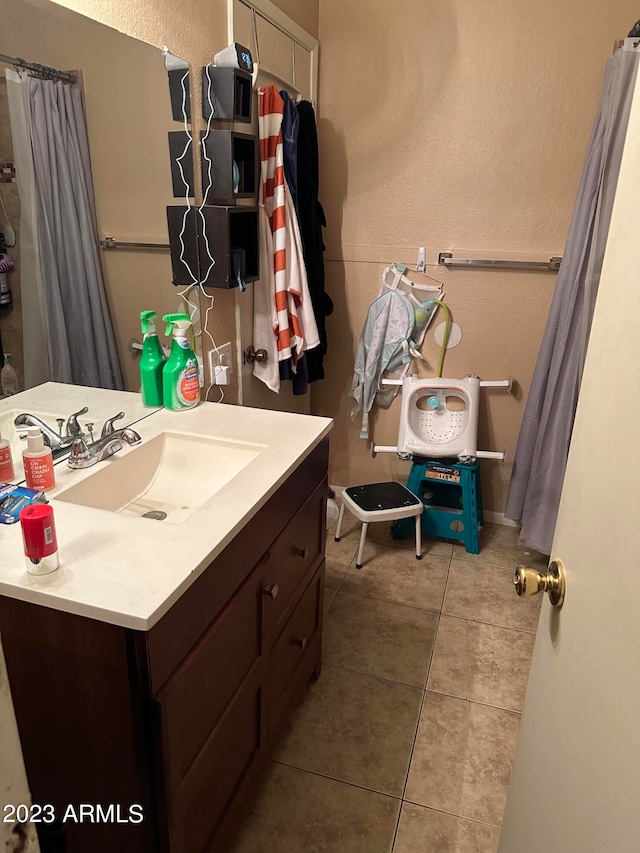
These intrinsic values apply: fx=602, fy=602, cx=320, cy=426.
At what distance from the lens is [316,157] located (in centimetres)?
A: 240

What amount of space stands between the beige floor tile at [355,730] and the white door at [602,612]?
834 millimetres

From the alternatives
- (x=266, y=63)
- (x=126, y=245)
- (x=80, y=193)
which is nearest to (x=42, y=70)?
(x=80, y=193)

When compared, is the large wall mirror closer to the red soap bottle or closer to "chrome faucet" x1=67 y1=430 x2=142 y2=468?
"chrome faucet" x1=67 y1=430 x2=142 y2=468

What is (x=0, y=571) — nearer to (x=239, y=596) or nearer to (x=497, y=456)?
(x=239, y=596)

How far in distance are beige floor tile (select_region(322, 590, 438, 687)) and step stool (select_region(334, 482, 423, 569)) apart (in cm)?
29

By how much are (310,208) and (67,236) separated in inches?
48.3

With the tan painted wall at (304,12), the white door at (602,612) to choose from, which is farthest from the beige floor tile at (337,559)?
the tan painted wall at (304,12)

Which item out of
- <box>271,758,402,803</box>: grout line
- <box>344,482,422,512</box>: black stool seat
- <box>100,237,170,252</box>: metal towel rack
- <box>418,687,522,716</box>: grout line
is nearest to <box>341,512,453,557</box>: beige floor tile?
<box>344,482,422,512</box>: black stool seat

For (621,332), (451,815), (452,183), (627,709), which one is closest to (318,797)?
(451,815)

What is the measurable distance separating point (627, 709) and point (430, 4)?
2.59m

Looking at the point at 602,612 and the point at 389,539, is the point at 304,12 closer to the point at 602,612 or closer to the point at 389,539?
the point at 389,539

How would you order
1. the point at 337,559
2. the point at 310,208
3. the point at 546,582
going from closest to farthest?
the point at 546,582 → the point at 310,208 → the point at 337,559

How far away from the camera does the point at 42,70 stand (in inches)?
48.7

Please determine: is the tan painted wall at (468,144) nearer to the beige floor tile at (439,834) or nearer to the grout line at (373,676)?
the grout line at (373,676)
